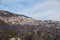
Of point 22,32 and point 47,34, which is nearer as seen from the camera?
point 22,32

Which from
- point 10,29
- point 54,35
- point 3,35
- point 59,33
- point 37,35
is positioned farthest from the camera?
point 59,33

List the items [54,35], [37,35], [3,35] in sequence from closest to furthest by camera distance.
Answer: [3,35] < [37,35] < [54,35]

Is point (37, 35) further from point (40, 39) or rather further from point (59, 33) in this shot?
point (59, 33)

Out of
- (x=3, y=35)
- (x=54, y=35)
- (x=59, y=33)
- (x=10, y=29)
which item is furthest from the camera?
(x=59, y=33)

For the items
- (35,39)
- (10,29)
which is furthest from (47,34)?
(10,29)

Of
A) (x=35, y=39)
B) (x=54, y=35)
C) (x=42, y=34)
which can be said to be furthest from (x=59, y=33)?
(x=35, y=39)

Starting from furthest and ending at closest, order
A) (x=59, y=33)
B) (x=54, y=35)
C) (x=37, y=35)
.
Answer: (x=59, y=33) < (x=54, y=35) < (x=37, y=35)

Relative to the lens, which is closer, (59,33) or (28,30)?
(28,30)

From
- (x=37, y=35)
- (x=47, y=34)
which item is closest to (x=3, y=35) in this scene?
(x=37, y=35)

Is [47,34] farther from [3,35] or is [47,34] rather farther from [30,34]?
[3,35]
